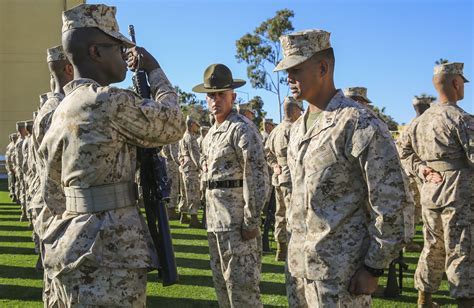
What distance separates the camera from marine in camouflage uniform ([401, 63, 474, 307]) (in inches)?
238

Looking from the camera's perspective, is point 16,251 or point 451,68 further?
point 16,251

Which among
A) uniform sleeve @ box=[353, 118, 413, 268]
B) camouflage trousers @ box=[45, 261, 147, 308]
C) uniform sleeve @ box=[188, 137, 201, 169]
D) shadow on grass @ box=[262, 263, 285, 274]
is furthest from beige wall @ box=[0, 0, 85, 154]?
uniform sleeve @ box=[353, 118, 413, 268]

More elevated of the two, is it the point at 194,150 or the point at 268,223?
the point at 194,150

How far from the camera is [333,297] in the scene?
334 cm

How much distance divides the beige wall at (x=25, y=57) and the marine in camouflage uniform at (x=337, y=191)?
39944 millimetres

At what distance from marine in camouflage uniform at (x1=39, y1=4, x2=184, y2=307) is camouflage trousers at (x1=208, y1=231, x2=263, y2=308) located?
215cm

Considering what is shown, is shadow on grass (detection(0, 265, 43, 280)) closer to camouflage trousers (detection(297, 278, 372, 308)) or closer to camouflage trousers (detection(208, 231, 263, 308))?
camouflage trousers (detection(208, 231, 263, 308))

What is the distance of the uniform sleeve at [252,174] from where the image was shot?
542 cm

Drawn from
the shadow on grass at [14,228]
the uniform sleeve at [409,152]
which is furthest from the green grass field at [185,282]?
the shadow on grass at [14,228]

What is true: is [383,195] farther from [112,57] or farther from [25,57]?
[25,57]

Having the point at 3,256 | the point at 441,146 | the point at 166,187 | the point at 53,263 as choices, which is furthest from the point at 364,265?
the point at 3,256

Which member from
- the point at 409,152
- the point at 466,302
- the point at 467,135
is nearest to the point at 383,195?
the point at 467,135

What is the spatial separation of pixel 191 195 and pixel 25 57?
103ft

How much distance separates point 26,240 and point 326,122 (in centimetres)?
1050
